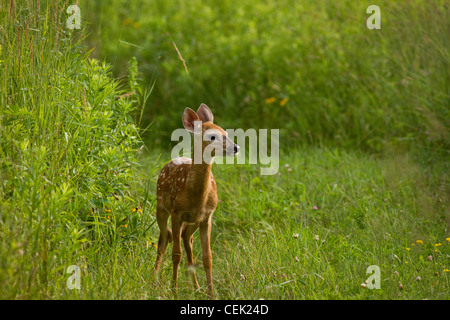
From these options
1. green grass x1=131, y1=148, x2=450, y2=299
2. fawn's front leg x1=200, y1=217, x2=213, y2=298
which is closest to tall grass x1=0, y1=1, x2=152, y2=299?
fawn's front leg x1=200, y1=217, x2=213, y2=298

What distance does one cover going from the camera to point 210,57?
409 inches

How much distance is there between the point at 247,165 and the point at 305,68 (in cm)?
275

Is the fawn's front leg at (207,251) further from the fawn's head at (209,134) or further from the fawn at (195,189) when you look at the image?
the fawn's head at (209,134)

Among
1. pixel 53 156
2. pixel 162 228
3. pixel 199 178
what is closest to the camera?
pixel 53 156

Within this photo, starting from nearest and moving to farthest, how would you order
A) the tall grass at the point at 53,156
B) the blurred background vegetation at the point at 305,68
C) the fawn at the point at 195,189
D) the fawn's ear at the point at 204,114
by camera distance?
the tall grass at the point at 53,156, the fawn at the point at 195,189, the fawn's ear at the point at 204,114, the blurred background vegetation at the point at 305,68

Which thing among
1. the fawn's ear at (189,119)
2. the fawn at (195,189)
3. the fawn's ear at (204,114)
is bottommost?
the fawn at (195,189)

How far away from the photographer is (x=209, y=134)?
4781mm

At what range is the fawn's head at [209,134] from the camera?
4.68 metres

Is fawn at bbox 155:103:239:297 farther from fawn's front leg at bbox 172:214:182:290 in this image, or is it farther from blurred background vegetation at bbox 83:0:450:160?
blurred background vegetation at bbox 83:0:450:160

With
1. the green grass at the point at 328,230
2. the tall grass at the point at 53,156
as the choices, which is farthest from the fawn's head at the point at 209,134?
the green grass at the point at 328,230

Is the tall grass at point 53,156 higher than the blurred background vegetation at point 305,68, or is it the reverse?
the blurred background vegetation at point 305,68

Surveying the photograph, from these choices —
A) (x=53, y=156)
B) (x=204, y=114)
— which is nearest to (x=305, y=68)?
(x=204, y=114)

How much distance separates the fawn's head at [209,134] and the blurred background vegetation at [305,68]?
2.95 meters

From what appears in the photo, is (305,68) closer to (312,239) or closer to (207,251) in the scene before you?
(312,239)
